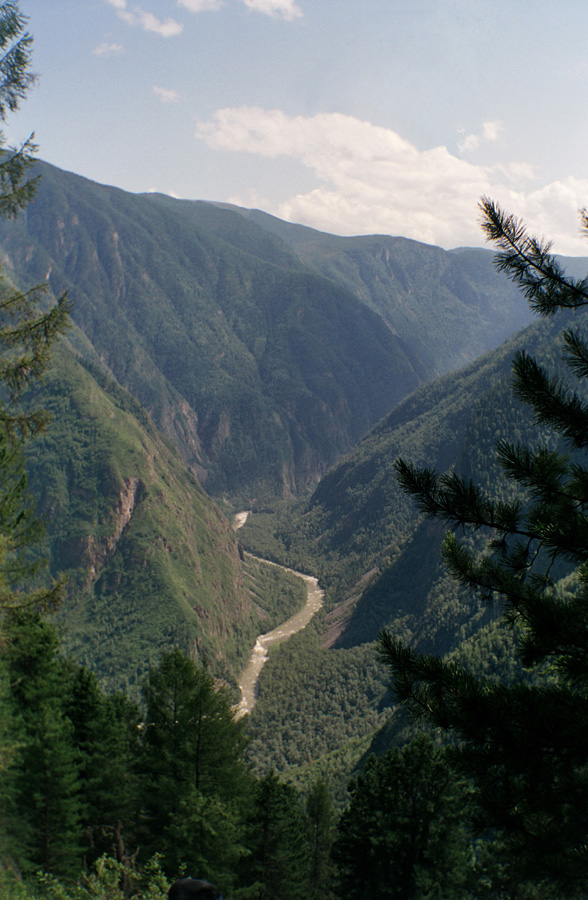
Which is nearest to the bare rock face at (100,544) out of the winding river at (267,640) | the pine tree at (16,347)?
the winding river at (267,640)

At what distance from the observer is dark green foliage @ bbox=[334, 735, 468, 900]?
27.2 metres

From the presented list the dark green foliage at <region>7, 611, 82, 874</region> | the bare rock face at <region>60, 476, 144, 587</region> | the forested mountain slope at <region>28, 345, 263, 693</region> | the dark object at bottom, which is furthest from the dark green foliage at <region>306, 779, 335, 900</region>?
the bare rock face at <region>60, 476, 144, 587</region>

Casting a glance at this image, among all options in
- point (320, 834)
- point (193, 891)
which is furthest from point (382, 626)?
point (193, 891)

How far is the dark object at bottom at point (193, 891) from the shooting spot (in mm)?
9180

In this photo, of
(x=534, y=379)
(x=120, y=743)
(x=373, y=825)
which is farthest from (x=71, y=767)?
(x=534, y=379)

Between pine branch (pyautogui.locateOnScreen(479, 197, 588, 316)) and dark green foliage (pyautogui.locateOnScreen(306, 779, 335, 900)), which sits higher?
pine branch (pyautogui.locateOnScreen(479, 197, 588, 316))

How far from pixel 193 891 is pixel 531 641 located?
6.53 metres

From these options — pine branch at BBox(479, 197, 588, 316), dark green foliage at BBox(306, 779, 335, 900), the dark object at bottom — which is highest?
pine branch at BBox(479, 197, 588, 316)

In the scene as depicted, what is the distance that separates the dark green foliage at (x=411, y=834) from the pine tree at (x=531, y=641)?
58.2ft

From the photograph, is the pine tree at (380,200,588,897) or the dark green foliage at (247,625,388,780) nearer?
the pine tree at (380,200,588,897)

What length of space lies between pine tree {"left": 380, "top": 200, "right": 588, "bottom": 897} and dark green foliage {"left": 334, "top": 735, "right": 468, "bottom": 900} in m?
17.8

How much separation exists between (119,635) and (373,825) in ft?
382

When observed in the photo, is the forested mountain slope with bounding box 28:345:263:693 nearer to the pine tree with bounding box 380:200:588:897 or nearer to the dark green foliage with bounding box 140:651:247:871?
the dark green foliage with bounding box 140:651:247:871

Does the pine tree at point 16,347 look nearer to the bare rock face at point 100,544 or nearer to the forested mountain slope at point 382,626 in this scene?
Result: the forested mountain slope at point 382,626
